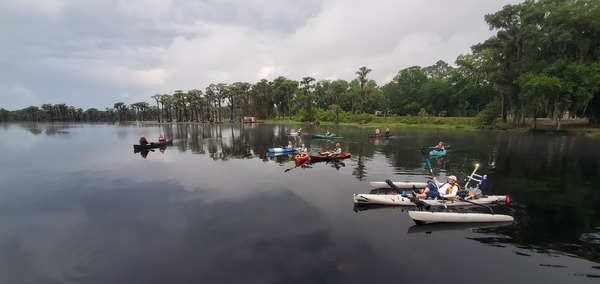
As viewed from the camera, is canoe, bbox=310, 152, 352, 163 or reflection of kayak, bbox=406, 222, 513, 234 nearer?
reflection of kayak, bbox=406, 222, 513, 234

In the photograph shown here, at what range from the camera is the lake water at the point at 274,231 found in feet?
34.8

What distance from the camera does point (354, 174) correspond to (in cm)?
2547

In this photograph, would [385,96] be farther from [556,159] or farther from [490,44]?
[556,159]

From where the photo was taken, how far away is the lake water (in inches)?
418

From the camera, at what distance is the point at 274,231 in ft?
45.8

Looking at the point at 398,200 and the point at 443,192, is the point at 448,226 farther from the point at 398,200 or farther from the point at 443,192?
the point at 398,200

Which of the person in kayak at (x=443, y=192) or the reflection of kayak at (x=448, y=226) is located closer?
the reflection of kayak at (x=448, y=226)

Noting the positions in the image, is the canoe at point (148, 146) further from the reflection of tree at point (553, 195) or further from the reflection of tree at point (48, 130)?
the reflection of tree at point (48, 130)

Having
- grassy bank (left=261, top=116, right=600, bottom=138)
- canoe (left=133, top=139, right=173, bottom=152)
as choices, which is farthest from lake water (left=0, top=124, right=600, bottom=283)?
grassy bank (left=261, top=116, right=600, bottom=138)

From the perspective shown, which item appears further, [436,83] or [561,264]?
[436,83]

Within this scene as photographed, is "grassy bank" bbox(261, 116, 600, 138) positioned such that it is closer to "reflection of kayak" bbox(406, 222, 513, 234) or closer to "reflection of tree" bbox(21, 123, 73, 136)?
"reflection of kayak" bbox(406, 222, 513, 234)

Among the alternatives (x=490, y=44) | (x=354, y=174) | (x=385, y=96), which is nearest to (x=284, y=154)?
(x=354, y=174)

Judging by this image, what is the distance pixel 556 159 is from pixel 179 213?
36369mm

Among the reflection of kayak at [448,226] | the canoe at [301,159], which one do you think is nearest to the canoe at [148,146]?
the canoe at [301,159]
